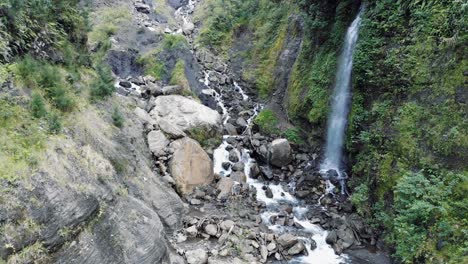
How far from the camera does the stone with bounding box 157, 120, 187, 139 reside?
695 inches

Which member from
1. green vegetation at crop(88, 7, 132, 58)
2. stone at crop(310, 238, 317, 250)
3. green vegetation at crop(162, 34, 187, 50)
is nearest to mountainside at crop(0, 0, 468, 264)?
stone at crop(310, 238, 317, 250)

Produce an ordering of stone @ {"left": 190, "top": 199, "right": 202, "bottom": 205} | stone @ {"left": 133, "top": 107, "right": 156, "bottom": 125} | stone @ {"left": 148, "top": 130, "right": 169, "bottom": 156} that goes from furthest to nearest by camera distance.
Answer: stone @ {"left": 133, "top": 107, "right": 156, "bottom": 125}, stone @ {"left": 148, "top": 130, "right": 169, "bottom": 156}, stone @ {"left": 190, "top": 199, "right": 202, "bottom": 205}

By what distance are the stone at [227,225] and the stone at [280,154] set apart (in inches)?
230

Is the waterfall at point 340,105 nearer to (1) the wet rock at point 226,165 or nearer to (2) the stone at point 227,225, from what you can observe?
(1) the wet rock at point 226,165

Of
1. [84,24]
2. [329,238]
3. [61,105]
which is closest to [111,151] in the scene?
[61,105]

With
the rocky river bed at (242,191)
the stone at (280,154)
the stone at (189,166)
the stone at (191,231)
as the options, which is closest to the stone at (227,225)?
the rocky river bed at (242,191)

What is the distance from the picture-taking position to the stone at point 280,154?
61.8 ft

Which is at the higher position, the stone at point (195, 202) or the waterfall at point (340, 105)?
the waterfall at point (340, 105)

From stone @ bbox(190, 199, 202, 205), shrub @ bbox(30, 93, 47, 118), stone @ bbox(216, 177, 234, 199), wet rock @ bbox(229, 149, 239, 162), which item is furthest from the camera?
wet rock @ bbox(229, 149, 239, 162)

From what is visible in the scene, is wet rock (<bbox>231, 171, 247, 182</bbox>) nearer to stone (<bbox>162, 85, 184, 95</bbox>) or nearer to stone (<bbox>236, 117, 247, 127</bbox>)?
stone (<bbox>236, 117, 247, 127</bbox>)

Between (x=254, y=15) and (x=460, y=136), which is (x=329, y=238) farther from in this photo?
(x=254, y=15)

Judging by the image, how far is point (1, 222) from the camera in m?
6.86

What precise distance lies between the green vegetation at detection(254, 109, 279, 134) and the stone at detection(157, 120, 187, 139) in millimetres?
5881

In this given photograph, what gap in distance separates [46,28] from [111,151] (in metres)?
4.71
